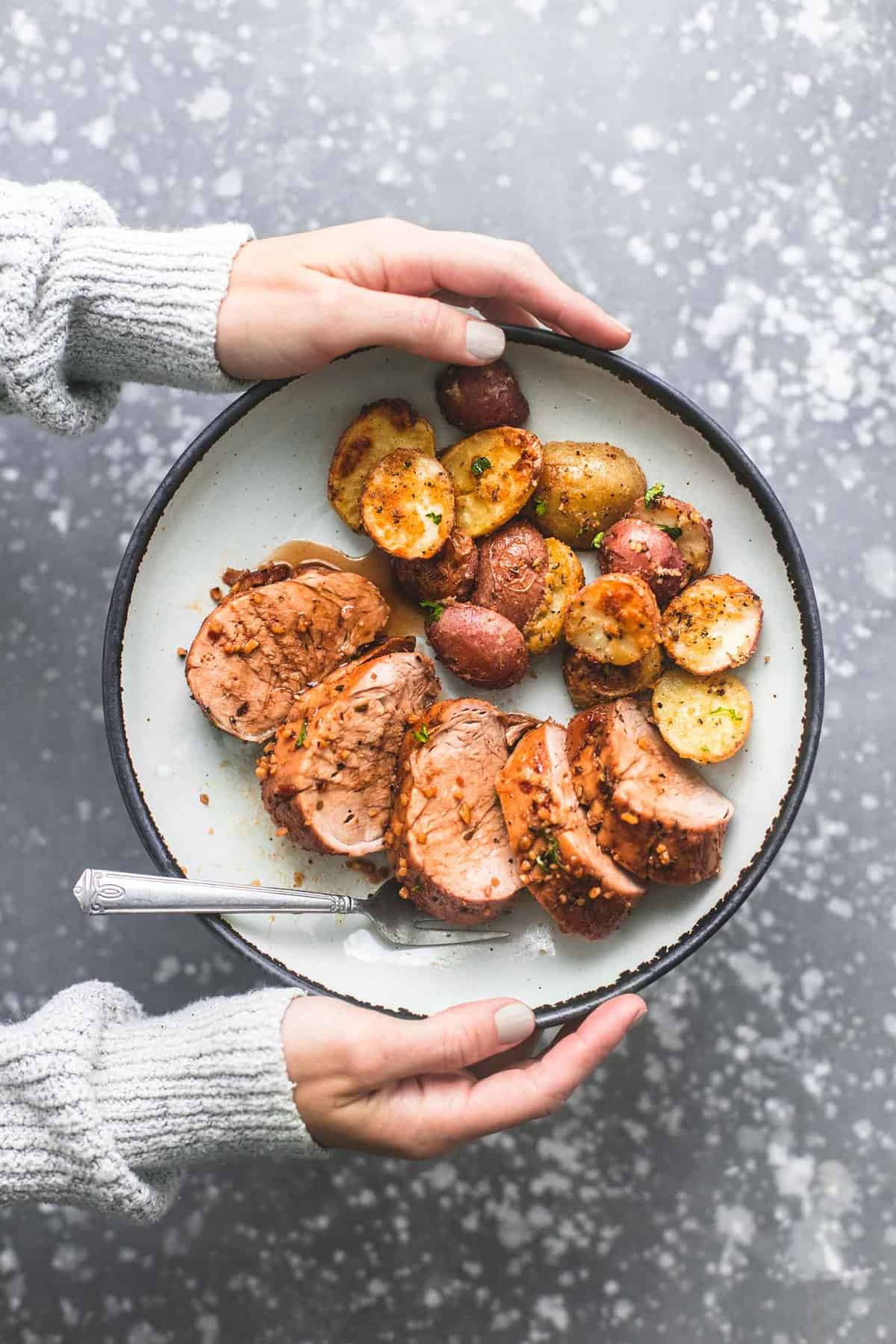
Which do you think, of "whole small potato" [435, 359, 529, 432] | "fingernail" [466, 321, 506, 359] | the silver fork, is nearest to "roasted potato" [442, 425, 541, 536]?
"whole small potato" [435, 359, 529, 432]

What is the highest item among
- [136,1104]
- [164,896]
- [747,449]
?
[747,449]

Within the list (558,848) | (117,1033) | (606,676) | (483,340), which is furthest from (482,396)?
(117,1033)

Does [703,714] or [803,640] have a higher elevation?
[803,640]

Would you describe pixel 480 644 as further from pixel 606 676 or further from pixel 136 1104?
pixel 136 1104

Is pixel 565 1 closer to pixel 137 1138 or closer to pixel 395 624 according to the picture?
pixel 395 624

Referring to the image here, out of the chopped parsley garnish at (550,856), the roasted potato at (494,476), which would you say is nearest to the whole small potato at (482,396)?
the roasted potato at (494,476)

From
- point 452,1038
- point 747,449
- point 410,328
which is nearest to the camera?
point 452,1038

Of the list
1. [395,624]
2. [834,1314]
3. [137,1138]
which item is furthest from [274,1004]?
[834,1314]
